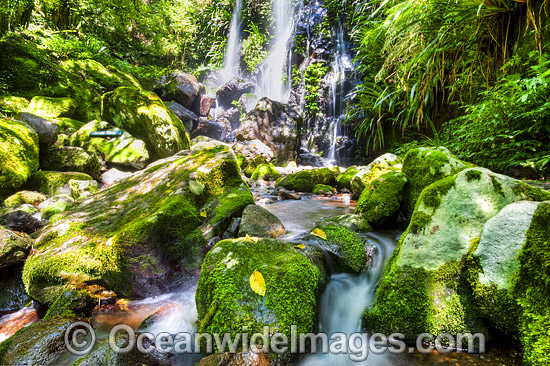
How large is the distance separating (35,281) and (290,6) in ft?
74.7

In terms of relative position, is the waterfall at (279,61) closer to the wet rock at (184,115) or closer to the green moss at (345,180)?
the wet rock at (184,115)

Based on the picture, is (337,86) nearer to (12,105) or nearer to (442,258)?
(12,105)

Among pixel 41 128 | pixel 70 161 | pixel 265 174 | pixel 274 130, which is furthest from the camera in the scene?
pixel 274 130

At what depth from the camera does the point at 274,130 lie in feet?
41.7

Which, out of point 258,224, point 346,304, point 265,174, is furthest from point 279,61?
point 346,304

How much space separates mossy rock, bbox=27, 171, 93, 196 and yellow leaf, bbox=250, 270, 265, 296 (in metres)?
5.30

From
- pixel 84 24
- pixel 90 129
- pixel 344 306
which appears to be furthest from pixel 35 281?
pixel 84 24

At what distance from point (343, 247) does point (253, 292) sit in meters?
1.22

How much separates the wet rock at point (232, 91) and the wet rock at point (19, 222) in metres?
17.8

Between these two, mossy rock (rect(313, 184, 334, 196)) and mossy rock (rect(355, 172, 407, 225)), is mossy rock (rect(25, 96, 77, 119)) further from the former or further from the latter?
mossy rock (rect(355, 172, 407, 225))

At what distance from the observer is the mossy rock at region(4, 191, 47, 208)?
434 cm

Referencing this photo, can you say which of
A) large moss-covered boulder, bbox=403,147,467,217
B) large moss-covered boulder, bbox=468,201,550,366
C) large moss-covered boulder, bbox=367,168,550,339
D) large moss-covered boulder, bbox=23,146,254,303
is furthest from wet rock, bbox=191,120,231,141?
large moss-covered boulder, bbox=468,201,550,366

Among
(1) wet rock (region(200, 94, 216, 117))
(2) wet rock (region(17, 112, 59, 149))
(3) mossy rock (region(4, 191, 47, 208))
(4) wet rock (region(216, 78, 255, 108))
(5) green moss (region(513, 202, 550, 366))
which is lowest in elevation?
(3) mossy rock (region(4, 191, 47, 208))

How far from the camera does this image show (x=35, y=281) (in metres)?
2.39
